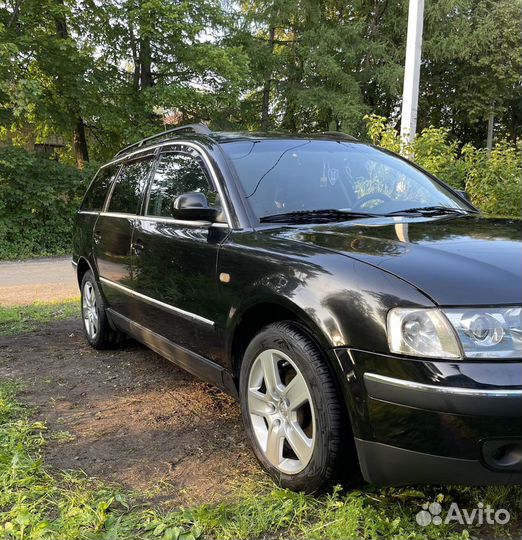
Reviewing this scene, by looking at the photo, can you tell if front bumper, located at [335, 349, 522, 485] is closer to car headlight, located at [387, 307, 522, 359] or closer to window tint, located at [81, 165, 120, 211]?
car headlight, located at [387, 307, 522, 359]

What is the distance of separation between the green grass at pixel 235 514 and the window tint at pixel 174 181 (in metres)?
1.66

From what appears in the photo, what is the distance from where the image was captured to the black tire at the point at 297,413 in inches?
83.7

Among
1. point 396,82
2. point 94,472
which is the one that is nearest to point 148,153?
point 94,472

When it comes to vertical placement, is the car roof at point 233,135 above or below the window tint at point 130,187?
above

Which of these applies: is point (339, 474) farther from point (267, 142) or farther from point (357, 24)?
point (357, 24)

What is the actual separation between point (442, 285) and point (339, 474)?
0.91 metres

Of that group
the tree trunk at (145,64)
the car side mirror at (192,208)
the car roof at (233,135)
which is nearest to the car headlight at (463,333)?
the car side mirror at (192,208)

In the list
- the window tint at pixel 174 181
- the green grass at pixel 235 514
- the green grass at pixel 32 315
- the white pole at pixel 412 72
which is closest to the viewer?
the green grass at pixel 235 514

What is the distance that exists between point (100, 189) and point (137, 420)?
2.71m

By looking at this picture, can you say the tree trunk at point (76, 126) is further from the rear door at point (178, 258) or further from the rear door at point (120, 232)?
the rear door at point (178, 258)

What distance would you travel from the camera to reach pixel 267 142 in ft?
11.4

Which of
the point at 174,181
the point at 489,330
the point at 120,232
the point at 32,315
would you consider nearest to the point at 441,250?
the point at 489,330

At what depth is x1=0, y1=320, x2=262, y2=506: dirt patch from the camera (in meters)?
2.65

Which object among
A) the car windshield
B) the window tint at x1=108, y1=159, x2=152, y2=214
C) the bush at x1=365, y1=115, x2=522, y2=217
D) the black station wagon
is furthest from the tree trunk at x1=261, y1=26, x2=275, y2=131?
the car windshield
